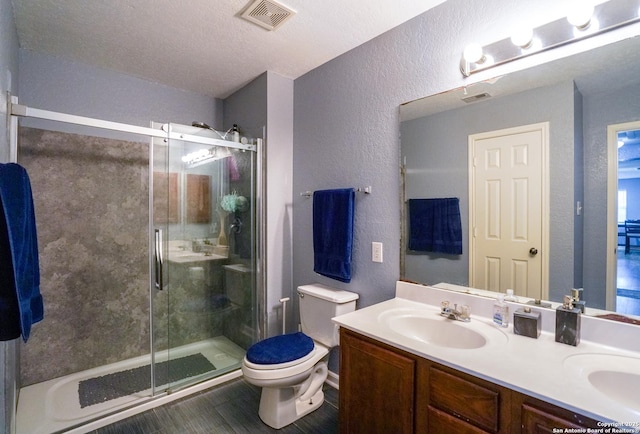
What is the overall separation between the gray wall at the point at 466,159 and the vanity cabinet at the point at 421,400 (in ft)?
2.02

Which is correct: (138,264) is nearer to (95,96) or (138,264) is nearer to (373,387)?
(95,96)

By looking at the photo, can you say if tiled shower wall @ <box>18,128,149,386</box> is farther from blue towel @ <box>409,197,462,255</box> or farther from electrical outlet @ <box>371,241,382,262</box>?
blue towel @ <box>409,197,462,255</box>

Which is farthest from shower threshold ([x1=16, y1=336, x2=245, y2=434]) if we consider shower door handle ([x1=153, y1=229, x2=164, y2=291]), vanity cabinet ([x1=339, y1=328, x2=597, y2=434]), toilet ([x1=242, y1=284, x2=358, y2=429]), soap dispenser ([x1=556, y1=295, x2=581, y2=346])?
soap dispenser ([x1=556, y1=295, x2=581, y2=346])

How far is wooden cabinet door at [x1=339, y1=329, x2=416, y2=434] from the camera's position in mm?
1225

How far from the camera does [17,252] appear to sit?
1.02 meters

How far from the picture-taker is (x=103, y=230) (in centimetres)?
252

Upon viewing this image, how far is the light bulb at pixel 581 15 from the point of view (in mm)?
1229

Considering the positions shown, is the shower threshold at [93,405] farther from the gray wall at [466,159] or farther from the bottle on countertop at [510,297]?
the bottle on countertop at [510,297]

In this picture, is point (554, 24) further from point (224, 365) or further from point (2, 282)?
point (224, 365)

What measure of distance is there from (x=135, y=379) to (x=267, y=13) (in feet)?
9.08

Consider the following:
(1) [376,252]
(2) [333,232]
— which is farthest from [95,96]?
(1) [376,252]

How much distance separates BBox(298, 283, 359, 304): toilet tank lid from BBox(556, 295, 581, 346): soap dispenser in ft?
3.75

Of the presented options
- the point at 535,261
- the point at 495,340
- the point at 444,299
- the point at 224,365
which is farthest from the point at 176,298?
the point at 535,261

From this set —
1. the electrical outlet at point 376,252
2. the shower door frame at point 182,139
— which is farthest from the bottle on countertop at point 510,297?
the shower door frame at point 182,139
